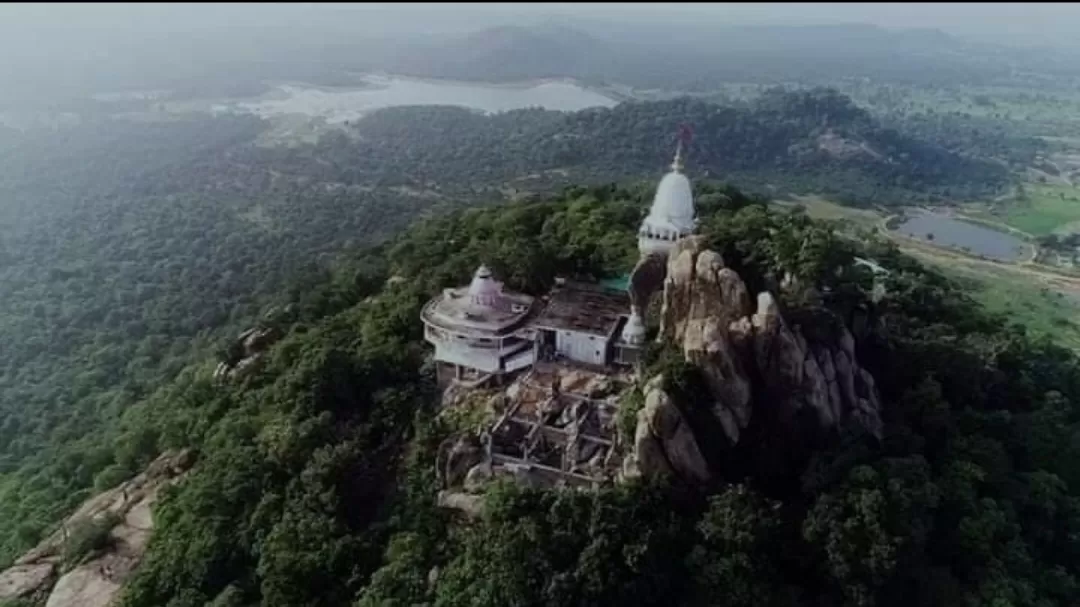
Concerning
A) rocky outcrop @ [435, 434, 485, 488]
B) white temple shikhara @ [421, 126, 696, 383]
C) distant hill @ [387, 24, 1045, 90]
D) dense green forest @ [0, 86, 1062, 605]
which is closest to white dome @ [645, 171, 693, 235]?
white temple shikhara @ [421, 126, 696, 383]

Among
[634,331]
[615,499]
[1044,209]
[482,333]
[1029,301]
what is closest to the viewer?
[615,499]

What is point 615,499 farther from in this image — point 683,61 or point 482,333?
point 683,61

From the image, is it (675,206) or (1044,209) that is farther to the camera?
(1044,209)

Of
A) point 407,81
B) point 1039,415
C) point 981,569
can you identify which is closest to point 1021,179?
point 1039,415

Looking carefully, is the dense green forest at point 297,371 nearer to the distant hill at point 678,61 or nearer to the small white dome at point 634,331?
the small white dome at point 634,331

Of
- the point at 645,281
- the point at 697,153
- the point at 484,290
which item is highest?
the point at 645,281

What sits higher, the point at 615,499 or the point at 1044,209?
the point at 615,499

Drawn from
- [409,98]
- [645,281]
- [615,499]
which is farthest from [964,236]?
[409,98]

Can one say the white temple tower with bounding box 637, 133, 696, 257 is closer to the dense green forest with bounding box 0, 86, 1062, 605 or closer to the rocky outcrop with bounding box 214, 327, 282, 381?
the dense green forest with bounding box 0, 86, 1062, 605
